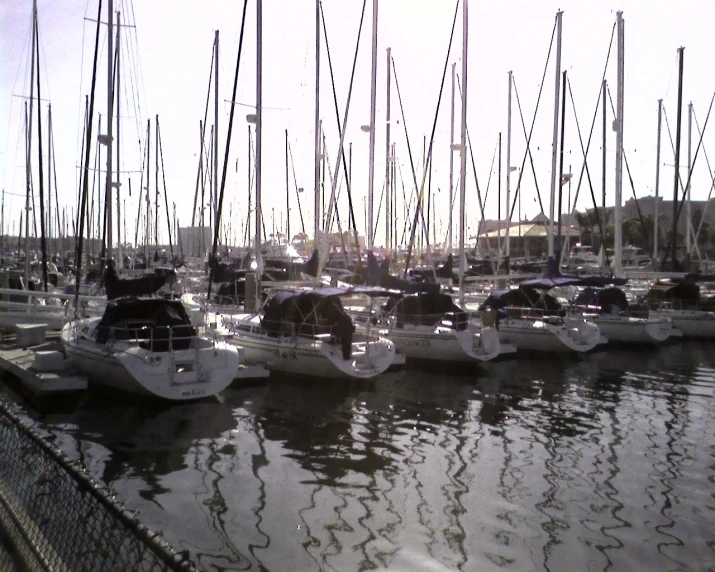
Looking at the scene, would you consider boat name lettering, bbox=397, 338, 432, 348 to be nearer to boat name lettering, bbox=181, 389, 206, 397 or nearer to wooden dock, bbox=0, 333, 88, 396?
boat name lettering, bbox=181, 389, 206, 397

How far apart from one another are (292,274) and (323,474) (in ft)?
80.5

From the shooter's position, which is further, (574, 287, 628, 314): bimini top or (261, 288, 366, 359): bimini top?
(574, 287, 628, 314): bimini top

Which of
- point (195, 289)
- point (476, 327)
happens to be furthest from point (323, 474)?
point (195, 289)

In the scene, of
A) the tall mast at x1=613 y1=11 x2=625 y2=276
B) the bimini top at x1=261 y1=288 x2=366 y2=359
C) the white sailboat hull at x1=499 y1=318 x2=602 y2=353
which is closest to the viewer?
the bimini top at x1=261 y1=288 x2=366 y2=359

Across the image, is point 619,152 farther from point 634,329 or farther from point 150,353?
point 150,353

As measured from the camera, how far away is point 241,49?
23297 millimetres

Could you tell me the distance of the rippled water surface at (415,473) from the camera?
8.13 metres

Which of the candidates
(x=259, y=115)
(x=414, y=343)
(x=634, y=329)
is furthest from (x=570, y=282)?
(x=259, y=115)

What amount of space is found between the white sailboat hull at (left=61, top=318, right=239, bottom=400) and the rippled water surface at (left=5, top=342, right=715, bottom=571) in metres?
0.48

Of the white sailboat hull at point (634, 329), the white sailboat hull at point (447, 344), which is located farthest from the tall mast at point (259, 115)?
the white sailboat hull at point (634, 329)

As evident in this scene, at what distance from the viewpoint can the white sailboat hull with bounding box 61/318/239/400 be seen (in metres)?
14.6

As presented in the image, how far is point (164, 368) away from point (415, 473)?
21.1 feet

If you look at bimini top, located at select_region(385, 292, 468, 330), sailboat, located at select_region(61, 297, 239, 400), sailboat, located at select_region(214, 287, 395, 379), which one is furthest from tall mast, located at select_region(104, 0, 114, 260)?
bimini top, located at select_region(385, 292, 468, 330)

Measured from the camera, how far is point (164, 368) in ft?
48.4
